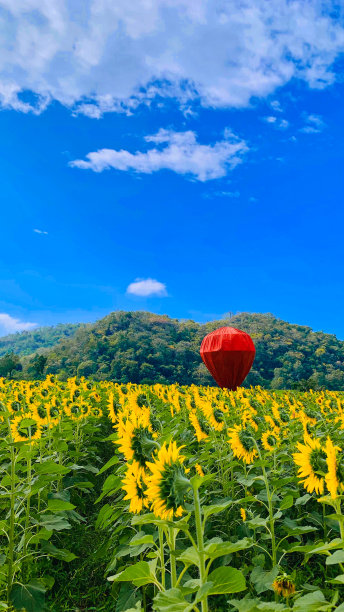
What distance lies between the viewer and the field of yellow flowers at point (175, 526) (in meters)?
1.89

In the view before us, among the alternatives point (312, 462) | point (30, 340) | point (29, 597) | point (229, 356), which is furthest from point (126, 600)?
point (30, 340)

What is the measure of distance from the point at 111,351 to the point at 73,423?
48815 mm

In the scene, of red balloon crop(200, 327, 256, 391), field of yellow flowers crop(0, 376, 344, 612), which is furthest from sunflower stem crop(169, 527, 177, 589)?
red balloon crop(200, 327, 256, 391)

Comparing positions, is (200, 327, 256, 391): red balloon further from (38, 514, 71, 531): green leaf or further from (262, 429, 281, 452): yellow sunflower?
(38, 514, 71, 531): green leaf

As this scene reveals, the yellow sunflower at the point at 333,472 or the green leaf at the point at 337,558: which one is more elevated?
the yellow sunflower at the point at 333,472

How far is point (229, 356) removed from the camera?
23.3m

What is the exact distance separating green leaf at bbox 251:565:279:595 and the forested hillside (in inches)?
1468

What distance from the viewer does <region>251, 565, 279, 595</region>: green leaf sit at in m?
3.00

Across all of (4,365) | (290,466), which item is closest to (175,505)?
(290,466)

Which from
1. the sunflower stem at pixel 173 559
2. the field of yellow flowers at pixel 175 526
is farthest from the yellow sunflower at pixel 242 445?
the sunflower stem at pixel 173 559

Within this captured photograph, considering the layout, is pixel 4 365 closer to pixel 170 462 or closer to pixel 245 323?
pixel 170 462

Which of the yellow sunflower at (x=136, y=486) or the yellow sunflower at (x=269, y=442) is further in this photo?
the yellow sunflower at (x=269, y=442)

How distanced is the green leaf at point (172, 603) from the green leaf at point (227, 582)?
0.13 m

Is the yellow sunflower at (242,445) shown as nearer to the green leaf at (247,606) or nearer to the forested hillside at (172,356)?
the green leaf at (247,606)
